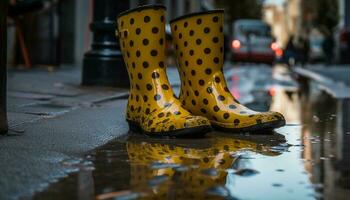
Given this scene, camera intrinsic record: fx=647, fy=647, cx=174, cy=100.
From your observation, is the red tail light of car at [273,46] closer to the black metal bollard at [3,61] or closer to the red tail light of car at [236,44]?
the red tail light of car at [236,44]

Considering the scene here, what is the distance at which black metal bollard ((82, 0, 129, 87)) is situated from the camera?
8109mm

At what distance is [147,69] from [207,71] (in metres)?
0.45

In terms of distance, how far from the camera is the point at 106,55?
→ 8.10m

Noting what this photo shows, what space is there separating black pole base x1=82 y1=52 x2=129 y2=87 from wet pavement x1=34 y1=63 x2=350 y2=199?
3904 millimetres

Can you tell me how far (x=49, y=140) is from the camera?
12.5 feet

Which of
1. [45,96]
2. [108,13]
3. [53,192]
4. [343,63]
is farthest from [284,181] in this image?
[343,63]

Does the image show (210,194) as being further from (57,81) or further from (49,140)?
(57,81)

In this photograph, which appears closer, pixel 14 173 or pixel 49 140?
pixel 14 173

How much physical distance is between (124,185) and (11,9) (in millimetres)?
9146

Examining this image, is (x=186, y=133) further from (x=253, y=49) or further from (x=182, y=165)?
(x=253, y=49)

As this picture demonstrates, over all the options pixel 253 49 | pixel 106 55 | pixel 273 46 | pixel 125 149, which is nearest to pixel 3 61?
pixel 125 149

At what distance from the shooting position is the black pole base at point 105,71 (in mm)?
8102

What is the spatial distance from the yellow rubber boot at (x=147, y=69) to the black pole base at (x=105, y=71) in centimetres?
374

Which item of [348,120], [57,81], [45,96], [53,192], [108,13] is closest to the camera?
[53,192]
